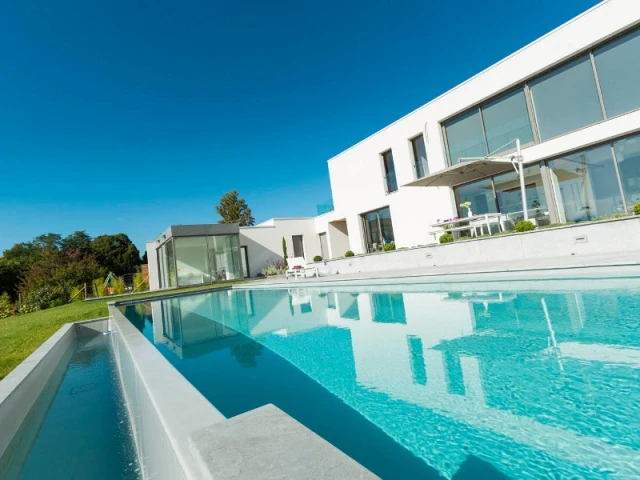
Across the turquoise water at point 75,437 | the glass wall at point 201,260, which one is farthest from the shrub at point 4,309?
the turquoise water at point 75,437

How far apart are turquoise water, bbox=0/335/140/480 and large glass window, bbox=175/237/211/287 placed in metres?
16.6

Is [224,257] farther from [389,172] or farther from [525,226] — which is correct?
[525,226]

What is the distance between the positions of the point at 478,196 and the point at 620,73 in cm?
499

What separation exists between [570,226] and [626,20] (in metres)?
5.82

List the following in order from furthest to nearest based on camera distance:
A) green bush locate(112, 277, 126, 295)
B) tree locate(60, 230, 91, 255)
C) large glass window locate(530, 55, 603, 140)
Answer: tree locate(60, 230, 91, 255), green bush locate(112, 277, 126, 295), large glass window locate(530, 55, 603, 140)

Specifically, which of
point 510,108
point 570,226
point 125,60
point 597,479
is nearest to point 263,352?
point 597,479

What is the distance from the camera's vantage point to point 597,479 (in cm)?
147

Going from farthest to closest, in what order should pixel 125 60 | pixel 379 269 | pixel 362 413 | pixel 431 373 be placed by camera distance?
1. pixel 125 60
2. pixel 379 269
3. pixel 431 373
4. pixel 362 413

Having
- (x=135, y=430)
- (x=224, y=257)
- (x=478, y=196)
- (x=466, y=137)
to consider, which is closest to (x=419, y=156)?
(x=466, y=137)

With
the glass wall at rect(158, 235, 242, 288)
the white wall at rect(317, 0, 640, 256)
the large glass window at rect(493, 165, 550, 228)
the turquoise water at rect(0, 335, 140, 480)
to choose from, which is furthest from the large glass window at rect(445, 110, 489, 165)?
the glass wall at rect(158, 235, 242, 288)

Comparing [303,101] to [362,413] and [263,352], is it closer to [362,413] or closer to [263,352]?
[263,352]

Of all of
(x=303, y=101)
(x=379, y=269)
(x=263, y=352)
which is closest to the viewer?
(x=263, y=352)

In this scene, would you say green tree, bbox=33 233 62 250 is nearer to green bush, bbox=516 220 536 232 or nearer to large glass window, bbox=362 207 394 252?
large glass window, bbox=362 207 394 252

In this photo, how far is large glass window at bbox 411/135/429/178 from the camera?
14.5 m
